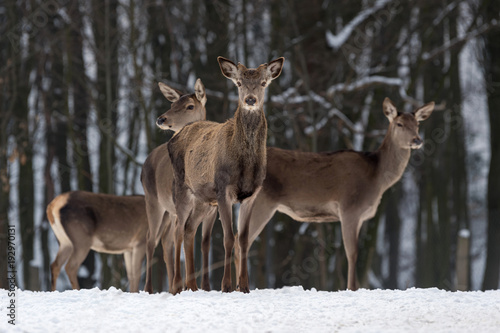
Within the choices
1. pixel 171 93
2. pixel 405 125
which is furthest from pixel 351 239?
pixel 171 93

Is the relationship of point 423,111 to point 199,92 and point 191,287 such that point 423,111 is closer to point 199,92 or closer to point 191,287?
point 199,92

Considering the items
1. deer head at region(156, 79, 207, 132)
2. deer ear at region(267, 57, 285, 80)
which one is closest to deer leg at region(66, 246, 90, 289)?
deer head at region(156, 79, 207, 132)

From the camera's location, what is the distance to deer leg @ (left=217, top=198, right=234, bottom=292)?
6.63 meters

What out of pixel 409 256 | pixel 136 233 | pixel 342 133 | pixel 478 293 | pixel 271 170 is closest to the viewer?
pixel 478 293

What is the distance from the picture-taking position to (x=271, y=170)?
901 cm

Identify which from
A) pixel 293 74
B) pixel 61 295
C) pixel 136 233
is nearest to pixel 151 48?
pixel 293 74

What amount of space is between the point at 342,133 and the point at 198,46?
14.7ft

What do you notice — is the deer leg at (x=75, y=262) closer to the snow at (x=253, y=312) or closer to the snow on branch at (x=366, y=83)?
the snow at (x=253, y=312)

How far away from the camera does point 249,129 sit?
22.0ft

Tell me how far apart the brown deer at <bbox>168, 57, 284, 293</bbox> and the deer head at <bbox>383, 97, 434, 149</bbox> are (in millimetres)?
2746

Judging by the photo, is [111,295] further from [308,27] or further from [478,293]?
[308,27]

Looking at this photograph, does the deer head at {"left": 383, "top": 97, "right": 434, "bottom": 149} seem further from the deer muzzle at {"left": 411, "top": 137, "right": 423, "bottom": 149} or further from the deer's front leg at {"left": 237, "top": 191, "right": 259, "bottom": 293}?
the deer's front leg at {"left": 237, "top": 191, "right": 259, "bottom": 293}

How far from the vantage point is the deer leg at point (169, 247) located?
823 centimetres

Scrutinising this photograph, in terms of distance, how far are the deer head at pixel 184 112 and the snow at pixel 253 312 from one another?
221 centimetres
